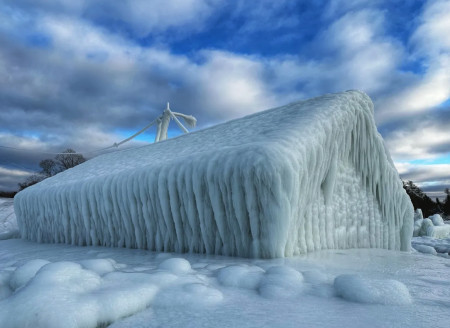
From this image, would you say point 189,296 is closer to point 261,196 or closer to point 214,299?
point 214,299

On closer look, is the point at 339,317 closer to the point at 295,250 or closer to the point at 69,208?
the point at 295,250

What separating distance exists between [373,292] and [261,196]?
4.01ft

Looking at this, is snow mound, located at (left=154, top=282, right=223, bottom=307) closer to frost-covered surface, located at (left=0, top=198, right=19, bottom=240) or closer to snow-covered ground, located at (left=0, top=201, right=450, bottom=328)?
snow-covered ground, located at (left=0, top=201, right=450, bottom=328)

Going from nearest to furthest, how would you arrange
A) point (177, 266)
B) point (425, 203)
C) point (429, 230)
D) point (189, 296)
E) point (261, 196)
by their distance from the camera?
point (189, 296) → point (177, 266) → point (261, 196) → point (429, 230) → point (425, 203)

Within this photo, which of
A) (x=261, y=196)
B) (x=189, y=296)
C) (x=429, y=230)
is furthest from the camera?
(x=429, y=230)

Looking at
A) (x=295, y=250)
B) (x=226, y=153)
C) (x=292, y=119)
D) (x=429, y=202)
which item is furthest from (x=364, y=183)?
(x=429, y=202)

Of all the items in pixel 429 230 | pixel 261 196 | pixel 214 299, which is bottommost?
pixel 214 299

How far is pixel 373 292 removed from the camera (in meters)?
1.55

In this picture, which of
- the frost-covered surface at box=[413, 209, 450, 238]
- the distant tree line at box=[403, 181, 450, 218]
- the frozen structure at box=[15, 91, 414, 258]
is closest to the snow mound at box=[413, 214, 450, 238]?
the frost-covered surface at box=[413, 209, 450, 238]

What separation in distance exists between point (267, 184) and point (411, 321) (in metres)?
1.43

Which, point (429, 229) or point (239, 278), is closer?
point (239, 278)

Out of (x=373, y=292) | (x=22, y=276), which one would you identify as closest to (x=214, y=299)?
(x=373, y=292)

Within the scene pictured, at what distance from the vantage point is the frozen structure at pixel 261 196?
270 centimetres

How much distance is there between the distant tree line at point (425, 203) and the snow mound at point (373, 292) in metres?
27.7
